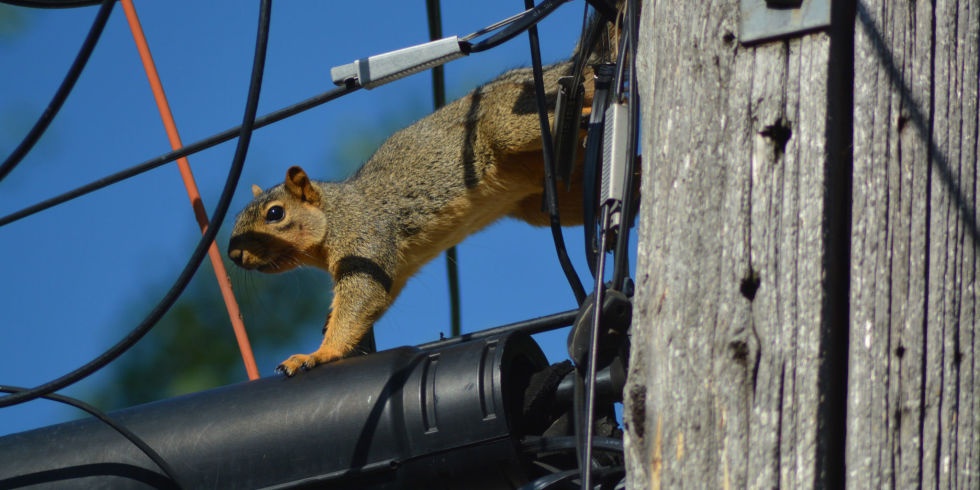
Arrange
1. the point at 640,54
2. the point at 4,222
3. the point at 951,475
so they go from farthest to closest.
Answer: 1. the point at 4,222
2. the point at 640,54
3. the point at 951,475

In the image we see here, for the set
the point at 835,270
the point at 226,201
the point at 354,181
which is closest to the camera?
the point at 835,270

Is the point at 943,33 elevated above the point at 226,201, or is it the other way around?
the point at 943,33

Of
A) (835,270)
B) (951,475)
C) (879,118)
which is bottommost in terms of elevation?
(951,475)

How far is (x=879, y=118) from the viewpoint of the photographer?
1.75 metres

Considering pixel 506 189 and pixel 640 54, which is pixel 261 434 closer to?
pixel 640 54

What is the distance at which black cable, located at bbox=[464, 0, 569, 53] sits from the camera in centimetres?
312

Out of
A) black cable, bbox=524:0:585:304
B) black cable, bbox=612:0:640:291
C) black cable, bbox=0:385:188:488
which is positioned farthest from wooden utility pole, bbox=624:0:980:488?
black cable, bbox=0:385:188:488

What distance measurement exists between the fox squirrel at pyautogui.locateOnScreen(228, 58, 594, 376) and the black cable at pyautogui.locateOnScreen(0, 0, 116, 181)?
181 centimetres

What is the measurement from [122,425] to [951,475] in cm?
208

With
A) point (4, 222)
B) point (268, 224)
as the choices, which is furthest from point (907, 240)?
point (268, 224)

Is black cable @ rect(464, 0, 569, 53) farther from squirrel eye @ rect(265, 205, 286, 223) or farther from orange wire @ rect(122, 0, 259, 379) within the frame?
squirrel eye @ rect(265, 205, 286, 223)

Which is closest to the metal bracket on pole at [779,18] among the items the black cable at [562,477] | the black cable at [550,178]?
the black cable at [550,178]

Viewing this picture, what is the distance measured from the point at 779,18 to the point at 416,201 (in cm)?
324

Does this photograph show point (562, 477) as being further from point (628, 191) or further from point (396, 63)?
point (396, 63)
